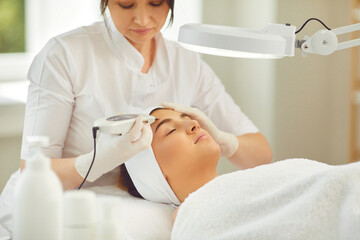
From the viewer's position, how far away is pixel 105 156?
177 centimetres

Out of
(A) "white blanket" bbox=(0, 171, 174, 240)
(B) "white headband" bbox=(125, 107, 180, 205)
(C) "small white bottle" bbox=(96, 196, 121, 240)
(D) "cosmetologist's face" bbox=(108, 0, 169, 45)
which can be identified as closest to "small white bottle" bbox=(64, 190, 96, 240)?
(C) "small white bottle" bbox=(96, 196, 121, 240)

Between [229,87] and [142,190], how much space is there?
1.50 metres

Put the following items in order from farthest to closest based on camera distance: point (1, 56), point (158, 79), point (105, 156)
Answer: point (1, 56) < point (158, 79) < point (105, 156)

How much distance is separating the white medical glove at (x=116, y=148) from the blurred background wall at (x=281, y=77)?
1136mm

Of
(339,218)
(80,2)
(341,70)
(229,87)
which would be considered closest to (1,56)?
(80,2)

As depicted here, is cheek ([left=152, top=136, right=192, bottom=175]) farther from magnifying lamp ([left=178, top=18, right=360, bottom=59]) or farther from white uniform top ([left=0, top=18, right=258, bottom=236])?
magnifying lamp ([left=178, top=18, right=360, bottom=59])

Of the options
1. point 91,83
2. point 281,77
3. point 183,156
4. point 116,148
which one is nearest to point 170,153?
point 183,156

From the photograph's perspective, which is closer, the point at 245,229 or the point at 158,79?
the point at 245,229

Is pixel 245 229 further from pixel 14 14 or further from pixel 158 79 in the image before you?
pixel 14 14

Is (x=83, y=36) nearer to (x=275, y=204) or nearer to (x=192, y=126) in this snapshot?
(x=192, y=126)

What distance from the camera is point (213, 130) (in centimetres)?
206

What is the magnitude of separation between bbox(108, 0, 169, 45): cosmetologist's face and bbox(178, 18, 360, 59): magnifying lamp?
1.48ft

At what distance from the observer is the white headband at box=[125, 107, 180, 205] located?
183 cm

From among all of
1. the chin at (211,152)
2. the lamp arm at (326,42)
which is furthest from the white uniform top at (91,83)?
the lamp arm at (326,42)
